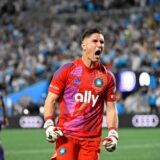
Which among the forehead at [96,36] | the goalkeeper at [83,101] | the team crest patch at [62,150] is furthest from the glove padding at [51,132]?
the forehead at [96,36]

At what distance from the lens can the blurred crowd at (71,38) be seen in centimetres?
2514

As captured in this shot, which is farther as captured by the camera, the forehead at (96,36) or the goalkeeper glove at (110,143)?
the forehead at (96,36)

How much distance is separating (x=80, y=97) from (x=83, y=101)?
0.18ft

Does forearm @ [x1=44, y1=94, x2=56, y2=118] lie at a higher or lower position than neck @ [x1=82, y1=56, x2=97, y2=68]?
lower

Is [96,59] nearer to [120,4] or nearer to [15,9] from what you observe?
[120,4]

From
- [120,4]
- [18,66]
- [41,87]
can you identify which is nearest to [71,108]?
[41,87]

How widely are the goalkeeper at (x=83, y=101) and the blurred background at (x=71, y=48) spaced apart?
13893 mm

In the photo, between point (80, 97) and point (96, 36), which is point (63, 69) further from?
point (96, 36)

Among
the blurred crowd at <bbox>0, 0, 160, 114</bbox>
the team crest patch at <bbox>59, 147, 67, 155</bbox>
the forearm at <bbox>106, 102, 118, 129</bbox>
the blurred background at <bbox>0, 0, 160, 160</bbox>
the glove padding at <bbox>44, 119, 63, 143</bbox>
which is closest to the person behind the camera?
the glove padding at <bbox>44, 119, 63, 143</bbox>

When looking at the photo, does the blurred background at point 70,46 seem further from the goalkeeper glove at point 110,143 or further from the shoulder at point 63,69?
the goalkeeper glove at point 110,143

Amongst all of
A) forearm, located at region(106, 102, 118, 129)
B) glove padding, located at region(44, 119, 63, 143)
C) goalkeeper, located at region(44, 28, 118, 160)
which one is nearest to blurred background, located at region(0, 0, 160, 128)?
forearm, located at region(106, 102, 118, 129)

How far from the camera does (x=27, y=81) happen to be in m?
28.5

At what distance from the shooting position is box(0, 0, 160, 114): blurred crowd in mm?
25141

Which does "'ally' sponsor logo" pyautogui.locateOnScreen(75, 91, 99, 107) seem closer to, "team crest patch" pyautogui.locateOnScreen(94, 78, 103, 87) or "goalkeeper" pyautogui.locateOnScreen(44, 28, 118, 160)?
"goalkeeper" pyautogui.locateOnScreen(44, 28, 118, 160)
